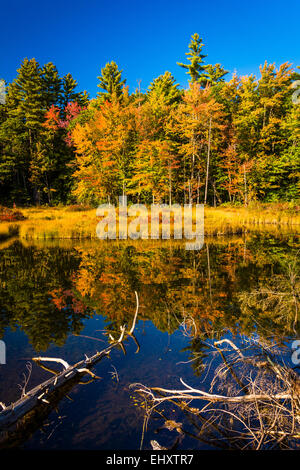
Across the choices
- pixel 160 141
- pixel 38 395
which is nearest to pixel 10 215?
pixel 160 141

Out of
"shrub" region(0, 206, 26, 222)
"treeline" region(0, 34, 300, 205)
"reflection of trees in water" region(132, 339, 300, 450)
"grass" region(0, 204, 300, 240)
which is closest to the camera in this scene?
"reflection of trees in water" region(132, 339, 300, 450)

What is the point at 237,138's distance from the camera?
109 feet

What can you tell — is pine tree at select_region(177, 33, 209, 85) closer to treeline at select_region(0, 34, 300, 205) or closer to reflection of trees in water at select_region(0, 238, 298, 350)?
treeline at select_region(0, 34, 300, 205)

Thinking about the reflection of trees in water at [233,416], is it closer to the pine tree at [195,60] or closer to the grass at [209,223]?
Result: the grass at [209,223]

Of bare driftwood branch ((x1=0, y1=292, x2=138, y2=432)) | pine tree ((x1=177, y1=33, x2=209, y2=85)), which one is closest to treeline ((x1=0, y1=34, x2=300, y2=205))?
pine tree ((x1=177, y1=33, x2=209, y2=85))

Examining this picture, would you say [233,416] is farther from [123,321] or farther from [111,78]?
[111,78]

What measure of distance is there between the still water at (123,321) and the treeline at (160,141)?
15943mm

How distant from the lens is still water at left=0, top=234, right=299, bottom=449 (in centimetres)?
368

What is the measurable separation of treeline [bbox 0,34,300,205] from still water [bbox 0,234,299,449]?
1594 centimetres

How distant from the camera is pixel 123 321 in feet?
22.7

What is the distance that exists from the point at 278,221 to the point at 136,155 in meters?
15.7

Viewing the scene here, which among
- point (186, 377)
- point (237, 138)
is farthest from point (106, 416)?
point (237, 138)

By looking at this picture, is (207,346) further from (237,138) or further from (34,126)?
(34,126)

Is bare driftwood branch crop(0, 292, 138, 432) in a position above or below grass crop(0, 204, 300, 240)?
below
